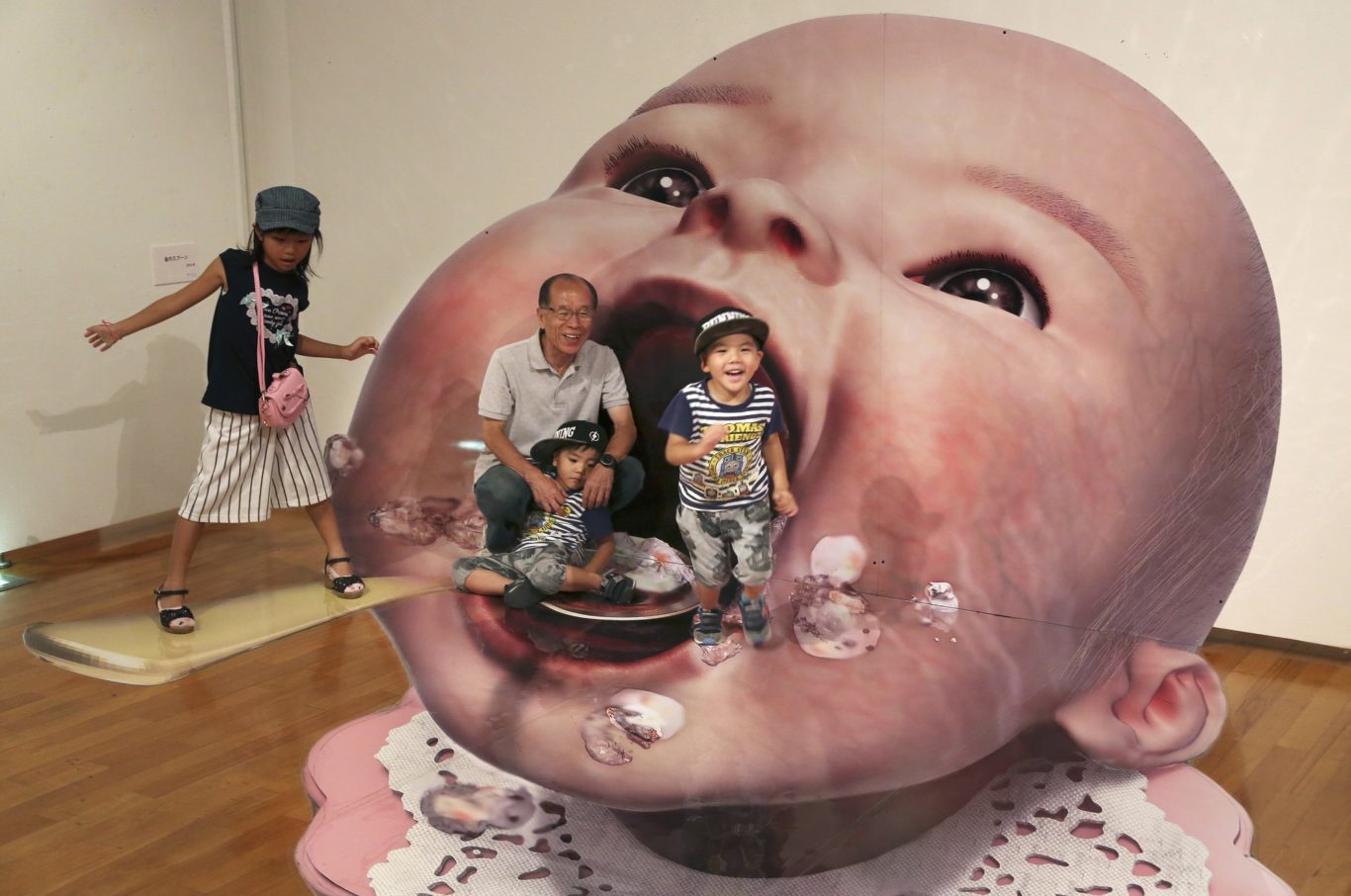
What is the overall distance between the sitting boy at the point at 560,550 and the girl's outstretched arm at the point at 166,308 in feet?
2.86

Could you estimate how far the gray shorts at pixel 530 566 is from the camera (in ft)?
9.21

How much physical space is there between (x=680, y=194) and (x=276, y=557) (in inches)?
59.3

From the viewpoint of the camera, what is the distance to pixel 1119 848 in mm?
1999

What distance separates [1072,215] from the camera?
9.02 ft

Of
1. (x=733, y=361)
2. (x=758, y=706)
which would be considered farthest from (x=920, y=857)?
(x=733, y=361)

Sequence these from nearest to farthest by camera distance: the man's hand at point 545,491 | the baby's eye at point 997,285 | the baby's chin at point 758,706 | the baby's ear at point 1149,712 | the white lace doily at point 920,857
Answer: the white lace doily at point 920,857
the baby's chin at point 758,706
the baby's ear at point 1149,712
the baby's eye at point 997,285
the man's hand at point 545,491

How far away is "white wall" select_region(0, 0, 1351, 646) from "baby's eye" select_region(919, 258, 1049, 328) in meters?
0.47

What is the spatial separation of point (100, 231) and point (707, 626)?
226 cm

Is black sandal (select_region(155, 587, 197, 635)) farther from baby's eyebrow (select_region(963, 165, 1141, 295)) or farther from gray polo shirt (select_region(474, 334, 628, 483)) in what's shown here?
baby's eyebrow (select_region(963, 165, 1141, 295))

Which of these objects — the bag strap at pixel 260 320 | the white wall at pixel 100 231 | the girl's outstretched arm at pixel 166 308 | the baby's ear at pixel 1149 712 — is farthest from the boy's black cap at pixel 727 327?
the white wall at pixel 100 231

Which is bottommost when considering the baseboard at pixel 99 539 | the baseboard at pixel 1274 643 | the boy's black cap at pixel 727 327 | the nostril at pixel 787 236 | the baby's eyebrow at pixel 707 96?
the baseboard at pixel 99 539

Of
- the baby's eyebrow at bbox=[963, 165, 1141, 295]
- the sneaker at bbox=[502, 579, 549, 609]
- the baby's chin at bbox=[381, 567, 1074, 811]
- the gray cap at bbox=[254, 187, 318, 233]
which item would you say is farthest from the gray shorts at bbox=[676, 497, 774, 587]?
the gray cap at bbox=[254, 187, 318, 233]

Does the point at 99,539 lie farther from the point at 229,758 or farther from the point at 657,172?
the point at 657,172

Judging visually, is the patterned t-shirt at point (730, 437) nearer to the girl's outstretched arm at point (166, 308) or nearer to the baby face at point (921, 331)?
the baby face at point (921, 331)
